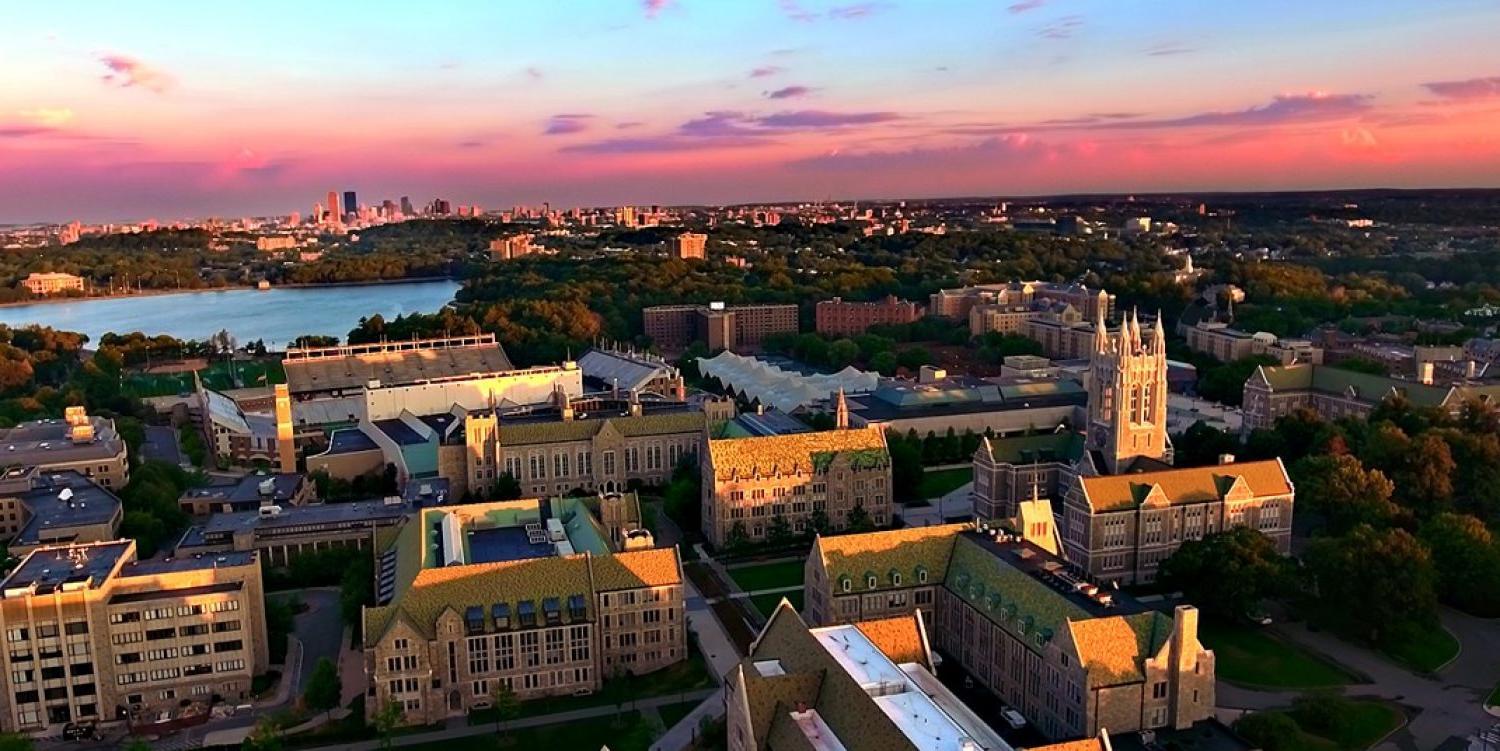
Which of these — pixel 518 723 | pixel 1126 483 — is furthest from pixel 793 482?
pixel 518 723

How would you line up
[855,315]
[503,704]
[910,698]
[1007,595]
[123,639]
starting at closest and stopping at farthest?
[910,698] → [503,704] → [1007,595] → [123,639] → [855,315]

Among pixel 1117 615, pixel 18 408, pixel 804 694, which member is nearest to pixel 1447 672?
pixel 1117 615

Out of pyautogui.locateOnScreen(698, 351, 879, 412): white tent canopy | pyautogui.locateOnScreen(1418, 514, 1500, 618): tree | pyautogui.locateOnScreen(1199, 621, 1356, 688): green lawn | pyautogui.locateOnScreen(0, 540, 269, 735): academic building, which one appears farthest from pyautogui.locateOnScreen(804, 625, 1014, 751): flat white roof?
pyautogui.locateOnScreen(698, 351, 879, 412): white tent canopy

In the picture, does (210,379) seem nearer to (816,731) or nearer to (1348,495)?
(816,731)

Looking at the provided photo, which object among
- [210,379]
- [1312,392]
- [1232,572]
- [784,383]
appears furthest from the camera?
[210,379]

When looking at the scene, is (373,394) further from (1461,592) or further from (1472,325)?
(1472,325)

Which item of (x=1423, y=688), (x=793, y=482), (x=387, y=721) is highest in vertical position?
(x=793, y=482)

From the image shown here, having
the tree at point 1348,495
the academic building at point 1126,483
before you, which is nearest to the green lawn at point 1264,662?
the academic building at point 1126,483
